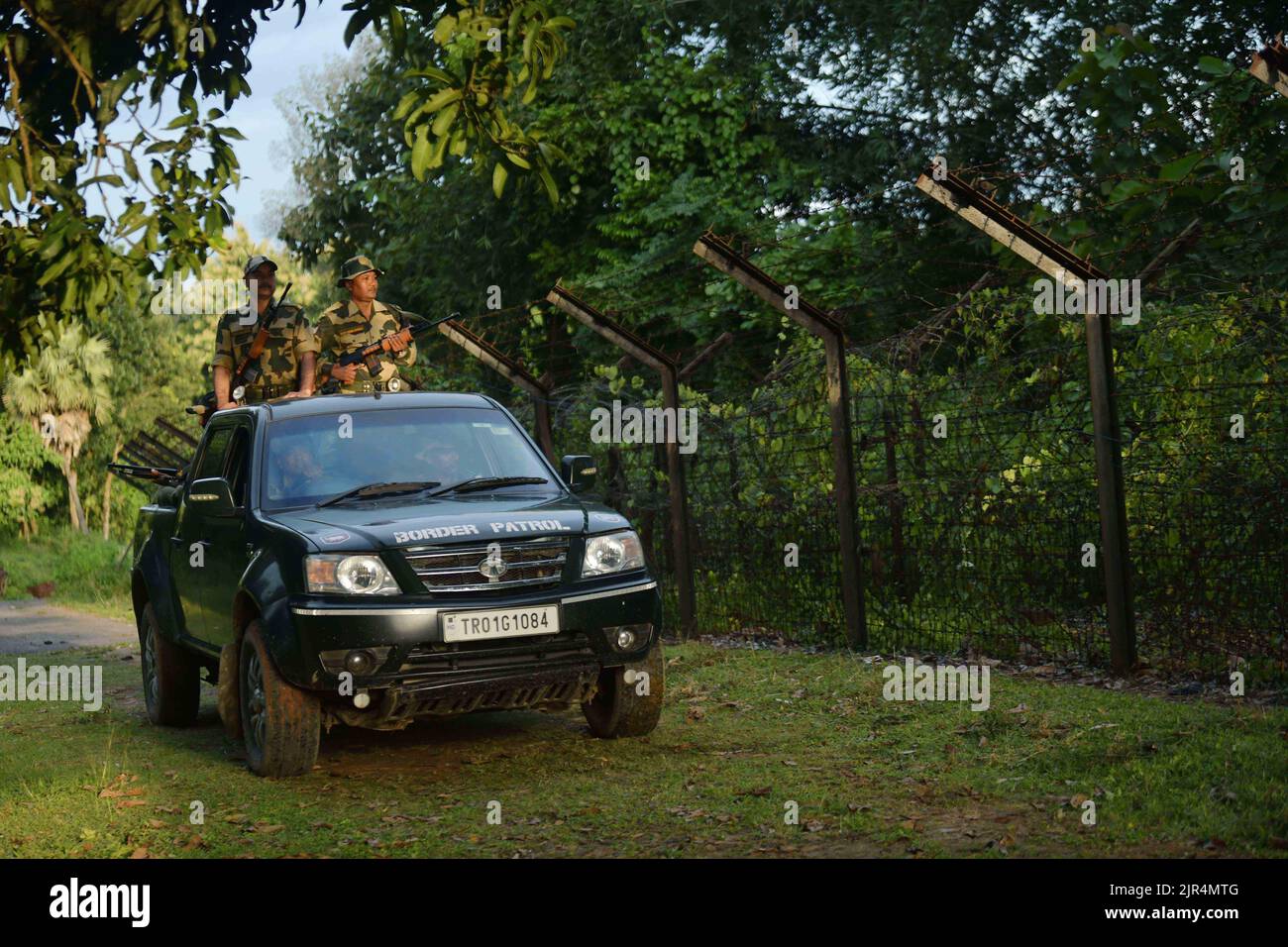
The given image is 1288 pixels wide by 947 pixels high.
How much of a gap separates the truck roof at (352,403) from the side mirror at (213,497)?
1.76ft

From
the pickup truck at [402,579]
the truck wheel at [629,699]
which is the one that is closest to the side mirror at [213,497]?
the pickup truck at [402,579]

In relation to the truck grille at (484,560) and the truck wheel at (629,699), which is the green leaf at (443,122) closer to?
the truck grille at (484,560)

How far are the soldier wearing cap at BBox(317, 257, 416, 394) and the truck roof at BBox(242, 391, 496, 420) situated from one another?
5.91 ft

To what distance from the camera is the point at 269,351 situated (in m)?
10.8

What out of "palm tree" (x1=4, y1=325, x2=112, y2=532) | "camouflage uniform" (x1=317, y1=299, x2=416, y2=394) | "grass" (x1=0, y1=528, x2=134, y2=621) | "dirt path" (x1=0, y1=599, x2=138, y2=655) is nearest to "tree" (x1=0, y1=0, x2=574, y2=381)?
"camouflage uniform" (x1=317, y1=299, x2=416, y2=394)

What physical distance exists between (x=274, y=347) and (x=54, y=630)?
30.8ft

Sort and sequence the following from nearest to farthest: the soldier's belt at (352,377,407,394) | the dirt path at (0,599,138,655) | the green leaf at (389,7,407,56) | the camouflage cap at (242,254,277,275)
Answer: the green leaf at (389,7,407,56) < the soldier's belt at (352,377,407,394) < the camouflage cap at (242,254,277,275) < the dirt path at (0,599,138,655)

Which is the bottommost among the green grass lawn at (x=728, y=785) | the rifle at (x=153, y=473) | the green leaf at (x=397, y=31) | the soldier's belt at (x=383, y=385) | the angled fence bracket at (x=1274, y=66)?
the green grass lawn at (x=728, y=785)

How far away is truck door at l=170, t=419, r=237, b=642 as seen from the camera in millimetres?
8648

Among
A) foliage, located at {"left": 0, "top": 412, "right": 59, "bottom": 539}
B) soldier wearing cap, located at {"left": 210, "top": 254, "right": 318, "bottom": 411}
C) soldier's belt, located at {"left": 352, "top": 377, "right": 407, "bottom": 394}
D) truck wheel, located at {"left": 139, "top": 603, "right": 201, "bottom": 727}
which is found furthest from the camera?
foliage, located at {"left": 0, "top": 412, "right": 59, "bottom": 539}

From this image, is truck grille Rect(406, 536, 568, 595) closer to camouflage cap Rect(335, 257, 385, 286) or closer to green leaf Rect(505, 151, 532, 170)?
green leaf Rect(505, 151, 532, 170)

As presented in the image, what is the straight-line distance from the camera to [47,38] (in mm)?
7859

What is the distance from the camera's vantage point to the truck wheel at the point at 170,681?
31.7 feet

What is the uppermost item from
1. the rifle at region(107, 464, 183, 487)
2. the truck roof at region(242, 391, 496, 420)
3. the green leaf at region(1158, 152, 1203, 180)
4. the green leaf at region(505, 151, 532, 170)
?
the green leaf at region(1158, 152, 1203, 180)
